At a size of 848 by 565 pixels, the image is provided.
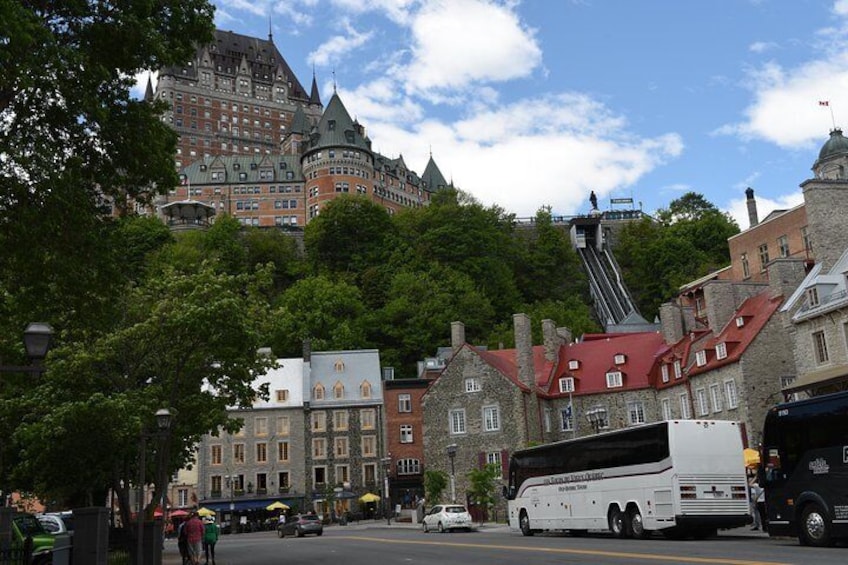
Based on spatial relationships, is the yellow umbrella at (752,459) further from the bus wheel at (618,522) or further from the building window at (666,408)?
the building window at (666,408)

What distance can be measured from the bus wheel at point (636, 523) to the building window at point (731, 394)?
20548 mm

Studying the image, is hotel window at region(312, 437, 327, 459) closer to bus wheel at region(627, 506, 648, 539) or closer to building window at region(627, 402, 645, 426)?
building window at region(627, 402, 645, 426)

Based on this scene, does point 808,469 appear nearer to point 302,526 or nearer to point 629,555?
point 629,555

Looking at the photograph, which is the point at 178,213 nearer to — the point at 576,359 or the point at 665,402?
the point at 576,359

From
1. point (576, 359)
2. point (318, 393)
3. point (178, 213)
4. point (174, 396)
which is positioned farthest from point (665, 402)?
point (178, 213)

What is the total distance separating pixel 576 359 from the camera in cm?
5900

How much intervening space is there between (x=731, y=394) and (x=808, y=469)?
2556 cm

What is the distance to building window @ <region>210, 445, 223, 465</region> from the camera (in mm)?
65812

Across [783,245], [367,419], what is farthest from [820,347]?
[367,419]

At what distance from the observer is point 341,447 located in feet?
220

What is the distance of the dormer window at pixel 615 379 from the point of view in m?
55.7

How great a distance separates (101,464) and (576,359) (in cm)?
3785

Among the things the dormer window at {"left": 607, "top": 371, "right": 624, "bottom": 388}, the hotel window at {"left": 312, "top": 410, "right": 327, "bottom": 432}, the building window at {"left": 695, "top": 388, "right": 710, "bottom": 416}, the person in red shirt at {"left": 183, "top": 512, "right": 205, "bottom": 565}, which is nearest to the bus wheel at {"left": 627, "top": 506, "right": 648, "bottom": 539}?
the person in red shirt at {"left": 183, "top": 512, "right": 205, "bottom": 565}

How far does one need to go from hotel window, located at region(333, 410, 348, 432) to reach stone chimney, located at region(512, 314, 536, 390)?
54.9ft
